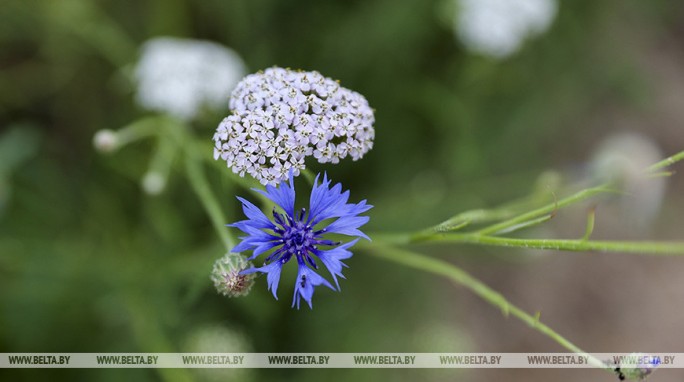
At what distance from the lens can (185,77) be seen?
4027mm

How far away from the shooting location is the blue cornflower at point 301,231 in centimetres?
206

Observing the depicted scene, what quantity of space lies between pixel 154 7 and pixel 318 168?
2004 millimetres

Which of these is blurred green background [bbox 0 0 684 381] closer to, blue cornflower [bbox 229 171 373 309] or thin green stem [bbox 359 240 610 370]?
thin green stem [bbox 359 240 610 370]

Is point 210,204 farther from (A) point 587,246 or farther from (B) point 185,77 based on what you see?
(B) point 185,77

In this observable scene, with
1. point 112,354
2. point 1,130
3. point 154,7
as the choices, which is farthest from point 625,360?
point 1,130

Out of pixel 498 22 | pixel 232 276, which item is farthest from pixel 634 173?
pixel 232 276

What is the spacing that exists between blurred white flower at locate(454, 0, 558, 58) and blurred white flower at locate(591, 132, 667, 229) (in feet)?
3.62

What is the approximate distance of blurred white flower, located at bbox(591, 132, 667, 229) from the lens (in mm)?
4270

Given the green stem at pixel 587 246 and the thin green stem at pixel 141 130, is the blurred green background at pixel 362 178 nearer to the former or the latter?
the thin green stem at pixel 141 130

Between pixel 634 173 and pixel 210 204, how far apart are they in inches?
112

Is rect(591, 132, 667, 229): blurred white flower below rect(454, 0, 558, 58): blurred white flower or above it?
below

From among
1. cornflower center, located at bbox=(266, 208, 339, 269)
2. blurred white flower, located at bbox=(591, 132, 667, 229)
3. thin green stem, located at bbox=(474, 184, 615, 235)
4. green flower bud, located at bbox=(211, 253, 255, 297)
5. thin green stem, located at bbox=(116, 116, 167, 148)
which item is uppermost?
blurred white flower, located at bbox=(591, 132, 667, 229)

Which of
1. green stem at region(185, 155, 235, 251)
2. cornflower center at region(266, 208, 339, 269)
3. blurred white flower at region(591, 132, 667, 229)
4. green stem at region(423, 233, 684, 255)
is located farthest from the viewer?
blurred white flower at region(591, 132, 667, 229)

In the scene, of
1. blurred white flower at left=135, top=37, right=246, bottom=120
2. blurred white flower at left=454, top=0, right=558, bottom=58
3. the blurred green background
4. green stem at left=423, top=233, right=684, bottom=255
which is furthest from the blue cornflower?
blurred white flower at left=454, top=0, right=558, bottom=58
